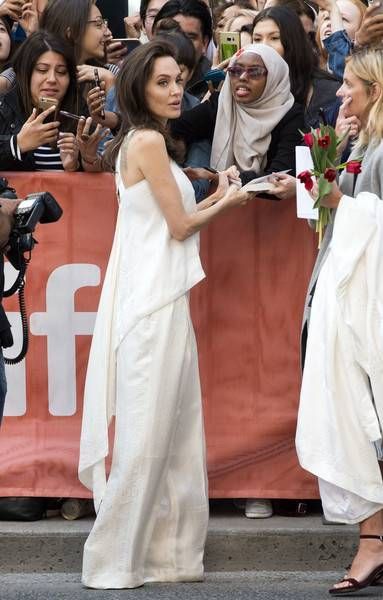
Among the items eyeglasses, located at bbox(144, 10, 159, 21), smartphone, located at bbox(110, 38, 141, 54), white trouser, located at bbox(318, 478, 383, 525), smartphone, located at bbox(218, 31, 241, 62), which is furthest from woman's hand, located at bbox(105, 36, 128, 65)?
white trouser, located at bbox(318, 478, 383, 525)

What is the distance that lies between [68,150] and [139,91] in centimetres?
69

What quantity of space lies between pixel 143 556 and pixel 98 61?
287 cm

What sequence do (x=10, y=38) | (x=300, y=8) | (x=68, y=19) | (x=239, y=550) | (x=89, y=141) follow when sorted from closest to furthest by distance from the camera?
(x=239, y=550)
(x=89, y=141)
(x=68, y=19)
(x=10, y=38)
(x=300, y=8)

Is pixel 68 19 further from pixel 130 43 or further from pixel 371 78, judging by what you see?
pixel 371 78

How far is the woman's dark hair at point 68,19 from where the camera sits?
24.8ft

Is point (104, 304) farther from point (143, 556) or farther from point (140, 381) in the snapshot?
point (143, 556)

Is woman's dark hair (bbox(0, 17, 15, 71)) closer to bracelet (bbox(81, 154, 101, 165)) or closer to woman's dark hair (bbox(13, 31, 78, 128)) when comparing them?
woman's dark hair (bbox(13, 31, 78, 128))

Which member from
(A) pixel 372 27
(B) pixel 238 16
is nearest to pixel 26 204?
(A) pixel 372 27

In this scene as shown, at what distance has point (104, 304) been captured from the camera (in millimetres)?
6273

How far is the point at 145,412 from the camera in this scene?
242 inches

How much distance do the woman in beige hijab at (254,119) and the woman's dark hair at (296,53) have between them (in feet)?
0.99

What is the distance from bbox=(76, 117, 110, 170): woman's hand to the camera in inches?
265

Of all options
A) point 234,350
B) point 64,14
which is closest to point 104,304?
point 234,350

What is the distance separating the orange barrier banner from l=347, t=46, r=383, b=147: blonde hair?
0.84m
